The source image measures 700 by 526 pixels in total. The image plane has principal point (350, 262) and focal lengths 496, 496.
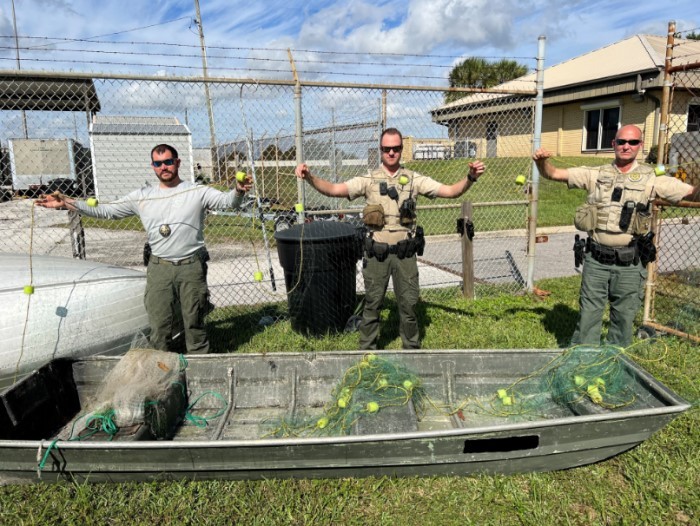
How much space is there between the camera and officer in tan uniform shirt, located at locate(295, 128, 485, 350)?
4402mm

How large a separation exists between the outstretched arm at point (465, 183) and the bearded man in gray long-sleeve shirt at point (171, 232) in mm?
1715

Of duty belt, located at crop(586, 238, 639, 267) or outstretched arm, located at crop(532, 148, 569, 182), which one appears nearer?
duty belt, located at crop(586, 238, 639, 267)

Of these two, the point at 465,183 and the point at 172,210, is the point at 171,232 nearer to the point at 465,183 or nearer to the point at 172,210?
the point at 172,210

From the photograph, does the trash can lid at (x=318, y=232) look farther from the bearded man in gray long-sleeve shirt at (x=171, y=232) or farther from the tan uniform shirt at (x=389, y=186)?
the bearded man in gray long-sleeve shirt at (x=171, y=232)

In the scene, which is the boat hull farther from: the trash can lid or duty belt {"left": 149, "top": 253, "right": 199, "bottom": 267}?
the trash can lid

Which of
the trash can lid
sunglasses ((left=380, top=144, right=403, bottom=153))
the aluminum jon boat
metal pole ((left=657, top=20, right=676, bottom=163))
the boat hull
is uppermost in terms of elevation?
metal pole ((left=657, top=20, right=676, bottom=163))

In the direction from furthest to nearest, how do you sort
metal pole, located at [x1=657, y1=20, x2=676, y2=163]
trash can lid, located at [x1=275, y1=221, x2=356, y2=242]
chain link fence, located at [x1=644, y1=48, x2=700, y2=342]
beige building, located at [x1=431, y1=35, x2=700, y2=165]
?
beige building, located at [x1=431, y1=35, x2=700, y2=165]
trash can lid, located at [x1=275, y1=221, x2=356, y2=242]
chain link fence, located at [x1=644, y1=48, x2=700, y2=342]
metal pole, located at [x1=657, y1=20, x2=676, y2=163]

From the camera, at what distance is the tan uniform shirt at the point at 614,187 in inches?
160

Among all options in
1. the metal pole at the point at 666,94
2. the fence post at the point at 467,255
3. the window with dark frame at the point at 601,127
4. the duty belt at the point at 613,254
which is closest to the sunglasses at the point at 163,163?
the duty belt at the point at 613,254

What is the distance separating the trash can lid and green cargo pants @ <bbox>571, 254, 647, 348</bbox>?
241 cm

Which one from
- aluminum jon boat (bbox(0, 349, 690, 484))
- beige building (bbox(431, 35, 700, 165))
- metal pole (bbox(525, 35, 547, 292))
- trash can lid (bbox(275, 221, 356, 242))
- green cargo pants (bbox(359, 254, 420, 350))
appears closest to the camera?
aluminum jon boat (bbox(0, 349, 690, 484))

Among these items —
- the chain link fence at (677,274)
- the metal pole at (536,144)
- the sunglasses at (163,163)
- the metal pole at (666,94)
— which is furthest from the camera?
the metal pole at (536,144)

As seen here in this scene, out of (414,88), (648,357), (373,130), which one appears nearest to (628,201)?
(648,357)

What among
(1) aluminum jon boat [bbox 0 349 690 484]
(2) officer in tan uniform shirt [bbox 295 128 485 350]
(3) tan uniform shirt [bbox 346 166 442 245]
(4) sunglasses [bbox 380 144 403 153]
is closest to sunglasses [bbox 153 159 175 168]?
(2) officer in tan uniform shirt [bbox 295 128 485 350]
